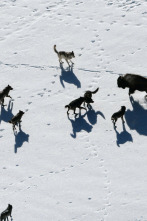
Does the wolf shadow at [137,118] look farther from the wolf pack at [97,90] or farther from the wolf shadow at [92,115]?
the wolf shadow at [92,115]

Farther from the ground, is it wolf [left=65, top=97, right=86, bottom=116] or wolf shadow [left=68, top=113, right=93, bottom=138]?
wolf [left=65, top=97, right=86, bottom=116]

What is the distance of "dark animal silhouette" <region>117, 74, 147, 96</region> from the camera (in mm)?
13820

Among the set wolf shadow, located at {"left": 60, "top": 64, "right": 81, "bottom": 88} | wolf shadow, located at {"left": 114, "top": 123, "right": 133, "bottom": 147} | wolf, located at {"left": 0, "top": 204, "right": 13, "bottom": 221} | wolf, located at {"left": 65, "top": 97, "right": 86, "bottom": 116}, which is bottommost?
wolf, located at {"left": 0, "top": 204, "right": 13, "bottom": 221}

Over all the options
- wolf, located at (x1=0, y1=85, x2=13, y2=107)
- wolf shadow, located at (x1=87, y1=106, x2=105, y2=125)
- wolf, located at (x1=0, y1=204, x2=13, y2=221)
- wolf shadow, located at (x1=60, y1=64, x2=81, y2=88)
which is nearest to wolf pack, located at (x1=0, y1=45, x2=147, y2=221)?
wolf, located at (x1=0, y1=85, x2=13, y2=107)

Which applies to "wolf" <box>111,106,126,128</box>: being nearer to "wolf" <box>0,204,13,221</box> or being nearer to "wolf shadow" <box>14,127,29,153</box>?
"wolf shadow" <box>14,127,29,153</box>

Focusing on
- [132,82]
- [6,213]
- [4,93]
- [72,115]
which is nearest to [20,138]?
[72,115]

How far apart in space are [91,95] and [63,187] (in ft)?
11.0

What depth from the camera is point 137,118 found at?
13.5 m

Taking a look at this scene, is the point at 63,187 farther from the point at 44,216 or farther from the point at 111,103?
the point at 111,103

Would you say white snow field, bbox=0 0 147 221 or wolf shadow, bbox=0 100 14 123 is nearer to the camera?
white snow field, bbox=0 0 147 221

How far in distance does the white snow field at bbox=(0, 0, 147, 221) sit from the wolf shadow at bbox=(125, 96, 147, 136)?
3cm

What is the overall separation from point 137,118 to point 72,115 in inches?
74.9

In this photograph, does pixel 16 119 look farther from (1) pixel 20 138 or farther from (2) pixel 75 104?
(2) pixel 75 104

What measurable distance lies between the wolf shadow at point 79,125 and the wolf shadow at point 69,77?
5.26ft
